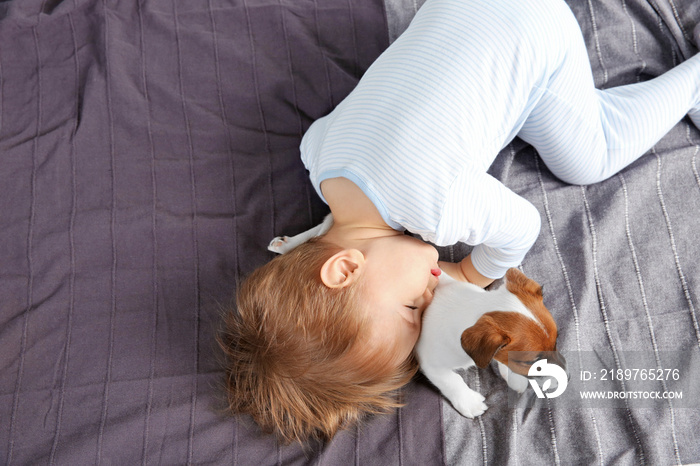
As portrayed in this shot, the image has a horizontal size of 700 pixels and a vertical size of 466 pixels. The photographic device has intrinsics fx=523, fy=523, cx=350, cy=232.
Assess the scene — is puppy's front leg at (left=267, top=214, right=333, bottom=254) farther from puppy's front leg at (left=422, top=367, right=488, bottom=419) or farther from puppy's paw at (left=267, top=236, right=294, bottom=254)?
puppy's front leg at (left=422, top=367, right=488, bottom=419)

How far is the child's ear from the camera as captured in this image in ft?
3.26

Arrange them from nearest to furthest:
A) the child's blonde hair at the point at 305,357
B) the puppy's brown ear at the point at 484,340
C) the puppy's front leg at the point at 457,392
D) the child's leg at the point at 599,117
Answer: the puppy's brown ear at the point at 484,340
the child's blonde hair at the point at 305,357
the puppy's front leg at the point at 457,392
the child's leg at the point at 599,117

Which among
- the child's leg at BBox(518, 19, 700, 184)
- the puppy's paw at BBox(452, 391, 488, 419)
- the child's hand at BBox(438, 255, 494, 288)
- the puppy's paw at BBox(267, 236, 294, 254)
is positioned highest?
the child's leg at BBox(518, 19, 700, 184)

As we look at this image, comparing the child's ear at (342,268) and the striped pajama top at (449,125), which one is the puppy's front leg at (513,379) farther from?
the child's ear at (342,268)

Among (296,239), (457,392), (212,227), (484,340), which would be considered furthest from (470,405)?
(212,227)

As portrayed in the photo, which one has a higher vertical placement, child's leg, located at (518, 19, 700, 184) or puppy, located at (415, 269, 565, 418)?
child's leg, located at (518, 19, 700, 184)

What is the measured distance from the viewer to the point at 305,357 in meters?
1.00

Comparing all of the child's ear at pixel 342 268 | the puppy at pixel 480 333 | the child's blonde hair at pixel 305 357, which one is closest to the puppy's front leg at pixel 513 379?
the puppy at pixel 480 333

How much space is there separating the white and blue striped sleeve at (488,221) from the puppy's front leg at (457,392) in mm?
254

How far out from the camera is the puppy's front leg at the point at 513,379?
3.50ft

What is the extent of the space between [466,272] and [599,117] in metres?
0.50

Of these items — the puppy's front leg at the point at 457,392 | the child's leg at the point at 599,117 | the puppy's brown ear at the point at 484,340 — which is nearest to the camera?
the puppy's brown ear at the point at 484,340

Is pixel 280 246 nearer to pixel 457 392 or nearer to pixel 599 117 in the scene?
pixel 457 392

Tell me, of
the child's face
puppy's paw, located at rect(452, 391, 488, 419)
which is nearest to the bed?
puppy's paw, located at rect(452, 391, 488, 419)
